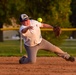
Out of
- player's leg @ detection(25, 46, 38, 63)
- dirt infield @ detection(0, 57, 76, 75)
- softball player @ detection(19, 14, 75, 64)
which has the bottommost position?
dirt infield @ detection(0, 57, 76, 75)

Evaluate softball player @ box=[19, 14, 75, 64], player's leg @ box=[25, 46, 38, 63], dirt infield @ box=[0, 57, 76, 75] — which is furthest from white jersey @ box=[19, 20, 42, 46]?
dirt infield @ box=[0, 57, 76, 75]

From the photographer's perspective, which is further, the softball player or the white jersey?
the white jersey

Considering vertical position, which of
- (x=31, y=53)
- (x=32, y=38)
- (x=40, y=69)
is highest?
(x=32, y=38)

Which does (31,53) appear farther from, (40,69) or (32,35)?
(40,69)

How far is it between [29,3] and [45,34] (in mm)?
2175

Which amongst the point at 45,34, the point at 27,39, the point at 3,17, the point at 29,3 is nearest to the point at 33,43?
the point at 27,39

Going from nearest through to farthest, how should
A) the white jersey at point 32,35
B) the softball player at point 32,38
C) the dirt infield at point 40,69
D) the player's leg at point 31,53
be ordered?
the dirt infield at point 40,69, the softball player at point 32,38, the white jersey at point 32,35, the player's leg at point 31,53

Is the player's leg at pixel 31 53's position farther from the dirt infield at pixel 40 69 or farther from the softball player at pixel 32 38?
the dirt infield at pixel 40 69

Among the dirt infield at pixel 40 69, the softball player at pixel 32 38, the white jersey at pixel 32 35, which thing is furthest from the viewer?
the white jersey at pixel 32 35

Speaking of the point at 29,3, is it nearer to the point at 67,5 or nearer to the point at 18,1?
the point at 18,1

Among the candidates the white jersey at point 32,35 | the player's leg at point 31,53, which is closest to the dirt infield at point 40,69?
the player's leg at point 31,53

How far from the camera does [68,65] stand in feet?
36.5

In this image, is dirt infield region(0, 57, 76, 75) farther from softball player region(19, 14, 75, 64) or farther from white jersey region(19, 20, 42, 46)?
white jersey region(19, 20, 42, 46)

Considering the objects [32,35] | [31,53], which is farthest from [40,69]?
[32,35]
